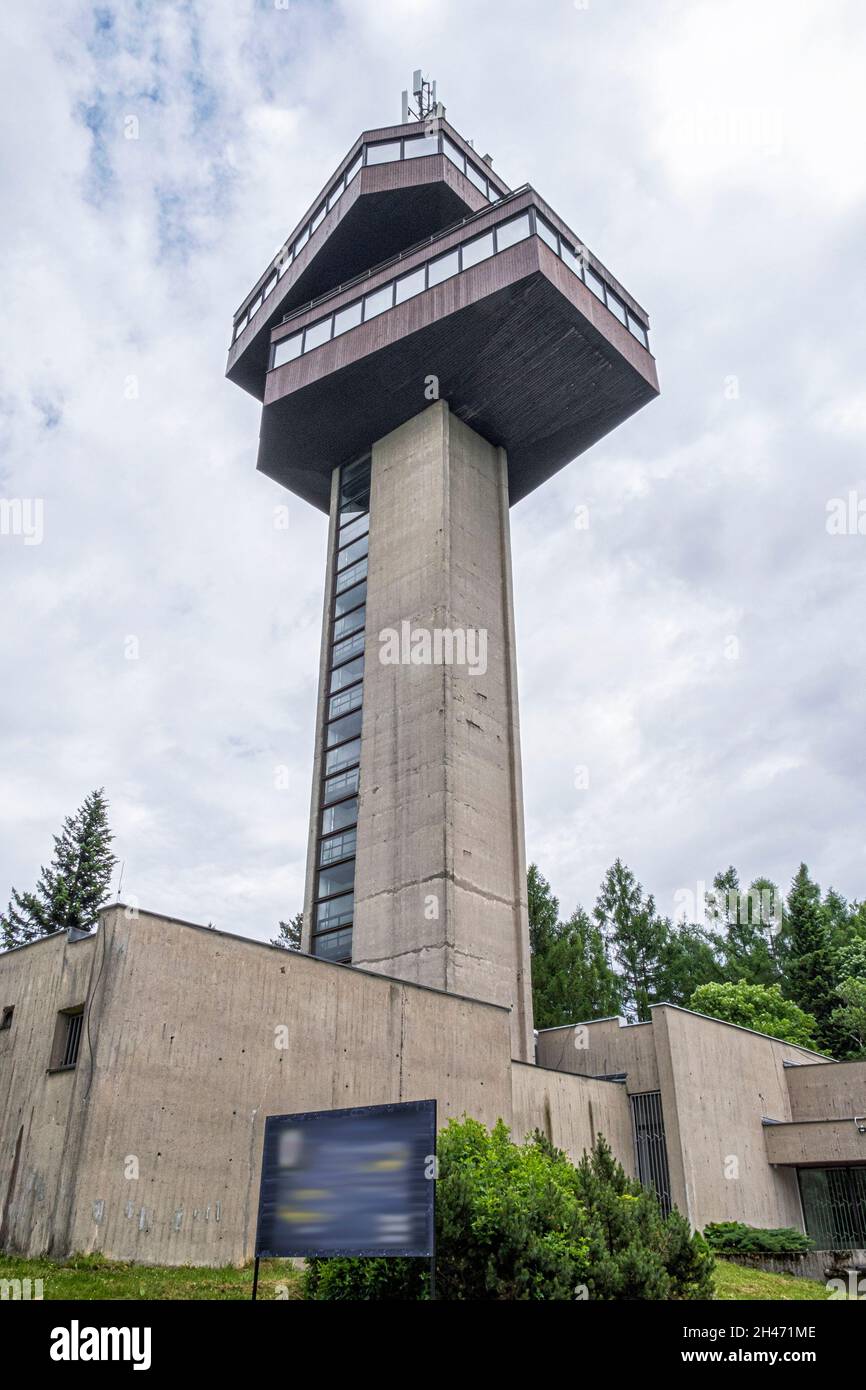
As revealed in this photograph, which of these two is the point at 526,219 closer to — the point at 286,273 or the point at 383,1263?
the point at 286,273

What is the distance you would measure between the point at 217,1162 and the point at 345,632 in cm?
2242

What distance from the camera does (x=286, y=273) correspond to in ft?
135

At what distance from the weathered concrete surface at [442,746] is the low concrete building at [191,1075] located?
475 cm

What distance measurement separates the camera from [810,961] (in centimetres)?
4688

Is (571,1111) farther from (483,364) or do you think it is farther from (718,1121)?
(483,364)

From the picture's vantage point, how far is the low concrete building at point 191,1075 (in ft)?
48.1

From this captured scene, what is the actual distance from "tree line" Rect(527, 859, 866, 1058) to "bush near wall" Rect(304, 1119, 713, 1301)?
2832 cm

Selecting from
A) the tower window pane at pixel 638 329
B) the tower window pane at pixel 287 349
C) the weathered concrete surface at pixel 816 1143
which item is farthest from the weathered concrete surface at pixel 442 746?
the weathered concrete surface at pixel 816 1143

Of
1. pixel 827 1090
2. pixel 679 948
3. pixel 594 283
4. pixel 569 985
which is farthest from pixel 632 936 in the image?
pixel 594 283

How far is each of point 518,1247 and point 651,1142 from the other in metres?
18.0

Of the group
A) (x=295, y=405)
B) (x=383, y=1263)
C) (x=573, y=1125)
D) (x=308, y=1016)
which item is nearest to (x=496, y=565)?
(x=295, y=405)

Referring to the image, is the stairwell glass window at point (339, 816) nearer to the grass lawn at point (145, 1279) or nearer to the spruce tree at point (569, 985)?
the spruce tree at point (569, 985)

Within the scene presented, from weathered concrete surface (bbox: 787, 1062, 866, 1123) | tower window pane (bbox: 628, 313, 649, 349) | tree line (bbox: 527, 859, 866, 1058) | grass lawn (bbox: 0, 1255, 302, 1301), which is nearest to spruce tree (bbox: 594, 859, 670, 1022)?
tree line (bbox: 527, 859, 866, 1058)

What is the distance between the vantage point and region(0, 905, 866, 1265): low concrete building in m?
14.7
